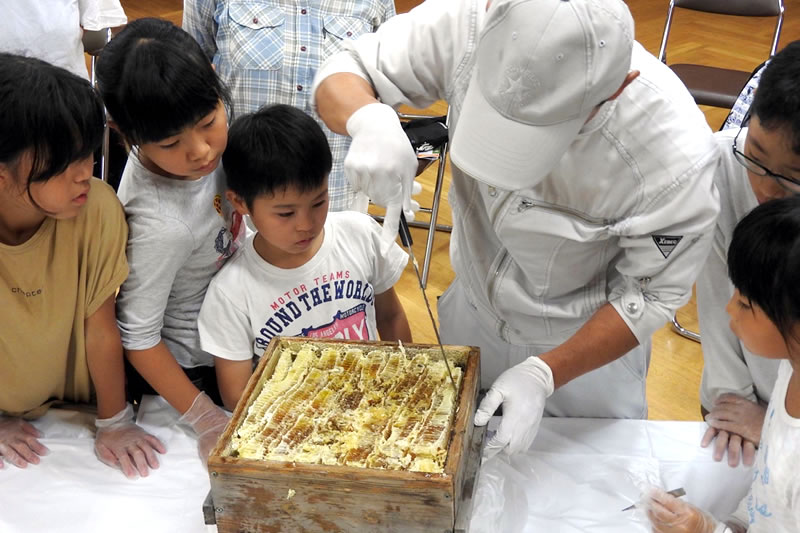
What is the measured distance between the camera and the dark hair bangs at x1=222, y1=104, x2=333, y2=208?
4.23 feet

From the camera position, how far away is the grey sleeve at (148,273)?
1282 millimetres

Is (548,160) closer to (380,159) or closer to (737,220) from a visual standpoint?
(380,159)

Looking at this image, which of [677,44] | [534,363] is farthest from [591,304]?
[677,44]

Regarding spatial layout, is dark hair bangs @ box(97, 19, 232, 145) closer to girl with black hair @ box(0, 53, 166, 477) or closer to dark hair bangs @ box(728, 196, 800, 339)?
girl with black hair @ box(0, 53, 166, 477)

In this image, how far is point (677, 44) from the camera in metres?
5.50

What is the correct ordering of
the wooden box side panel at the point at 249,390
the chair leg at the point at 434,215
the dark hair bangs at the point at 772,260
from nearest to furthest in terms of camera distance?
the dark hair bangs at the point at 772,260, the wooden box side panel at the point at 249,390, the chair leg at the point at 434,215

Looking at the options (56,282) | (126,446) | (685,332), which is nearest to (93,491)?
(126,446)

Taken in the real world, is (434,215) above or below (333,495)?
below

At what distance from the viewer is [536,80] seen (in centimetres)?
95

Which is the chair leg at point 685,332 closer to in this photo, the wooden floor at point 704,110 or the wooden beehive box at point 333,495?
the wooden floor at point 704,110

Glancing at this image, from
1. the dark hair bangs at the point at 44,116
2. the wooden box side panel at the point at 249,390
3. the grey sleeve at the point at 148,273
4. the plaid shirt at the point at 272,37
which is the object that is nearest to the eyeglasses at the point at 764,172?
the wooden box side panel at the point at 249,390

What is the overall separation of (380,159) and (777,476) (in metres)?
0.68

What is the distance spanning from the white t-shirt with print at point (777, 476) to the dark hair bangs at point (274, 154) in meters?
0.79

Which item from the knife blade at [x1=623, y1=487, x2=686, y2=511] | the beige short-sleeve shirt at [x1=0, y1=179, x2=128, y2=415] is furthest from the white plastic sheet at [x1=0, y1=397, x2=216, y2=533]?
the knife blade at [x1=623, y1=487, x2=686, y2=511]
